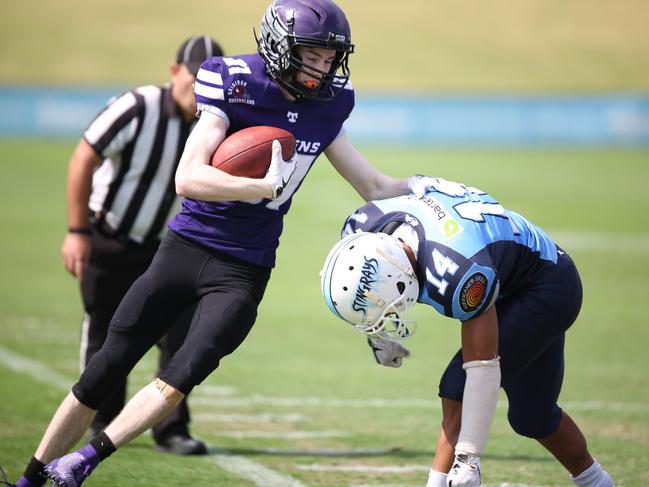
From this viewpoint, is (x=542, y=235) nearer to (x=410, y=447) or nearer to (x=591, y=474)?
(x=591, y=474)

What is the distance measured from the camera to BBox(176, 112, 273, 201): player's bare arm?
404 centimetres

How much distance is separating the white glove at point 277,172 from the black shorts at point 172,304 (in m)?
0.44

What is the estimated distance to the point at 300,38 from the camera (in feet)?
13.7

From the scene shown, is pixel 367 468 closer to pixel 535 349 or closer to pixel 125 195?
pixel 535 349

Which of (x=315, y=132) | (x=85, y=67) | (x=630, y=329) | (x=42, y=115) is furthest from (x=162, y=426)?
(x=85, y=67)

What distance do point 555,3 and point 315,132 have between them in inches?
1939

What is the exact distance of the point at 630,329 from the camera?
9234mm

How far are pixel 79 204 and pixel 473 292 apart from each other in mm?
2650

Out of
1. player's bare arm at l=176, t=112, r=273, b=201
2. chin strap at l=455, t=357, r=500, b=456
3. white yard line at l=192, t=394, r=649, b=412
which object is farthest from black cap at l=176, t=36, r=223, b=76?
chin strap at l=455, t=357, r=500, b=456

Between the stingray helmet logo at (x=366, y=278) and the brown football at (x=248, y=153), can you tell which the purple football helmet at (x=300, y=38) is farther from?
the stingray helmet logo at (x=366, y=278)

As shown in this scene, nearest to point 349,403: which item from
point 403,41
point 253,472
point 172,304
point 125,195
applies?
point 253,472

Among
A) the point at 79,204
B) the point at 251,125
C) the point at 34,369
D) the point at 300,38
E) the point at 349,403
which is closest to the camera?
the point at 300,38

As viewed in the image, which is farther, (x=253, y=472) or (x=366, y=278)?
(x=253, y=472)

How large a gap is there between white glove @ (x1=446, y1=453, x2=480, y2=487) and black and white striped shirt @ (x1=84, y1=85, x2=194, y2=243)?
2.67m
